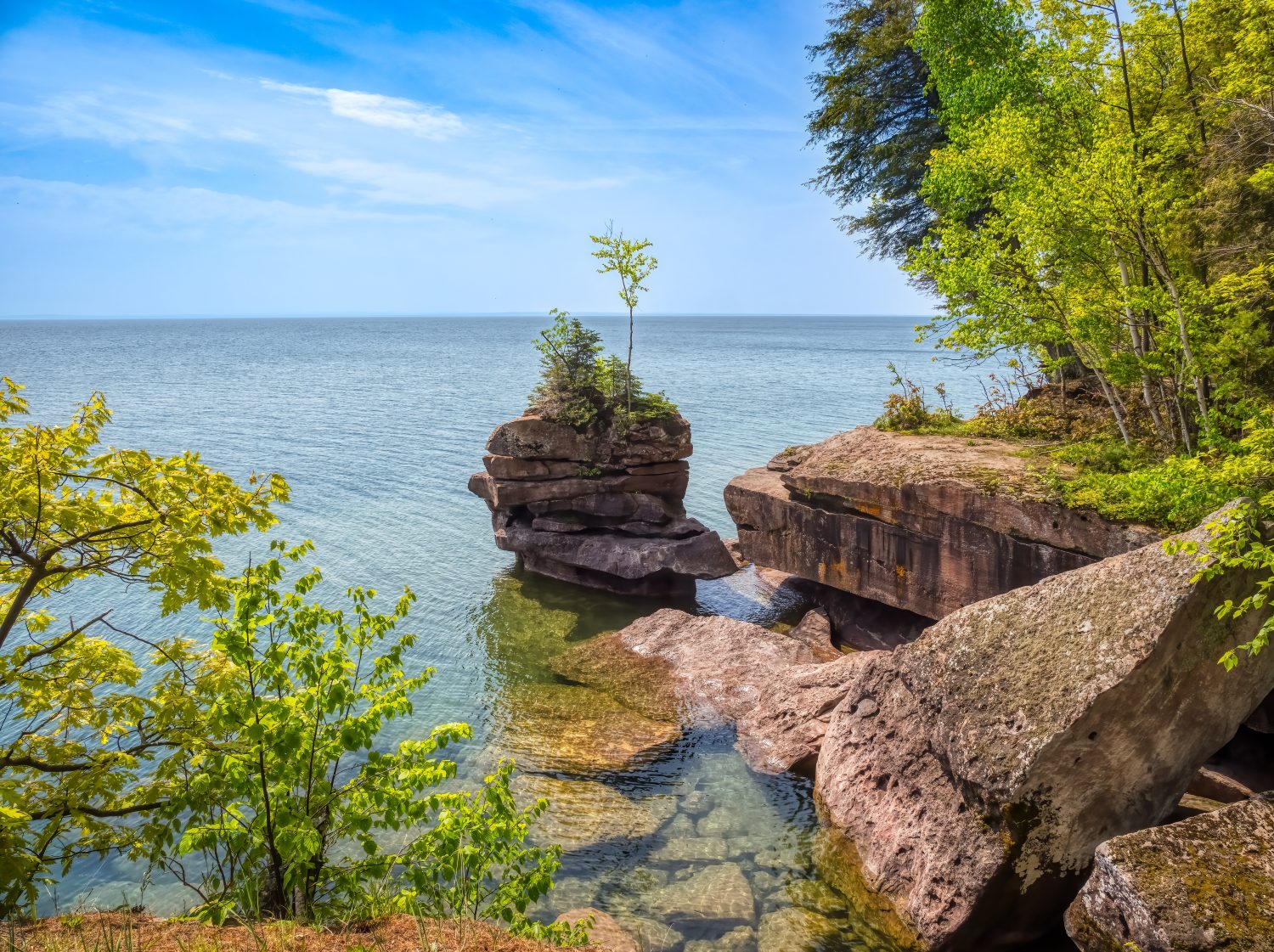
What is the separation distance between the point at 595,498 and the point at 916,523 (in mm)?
10778

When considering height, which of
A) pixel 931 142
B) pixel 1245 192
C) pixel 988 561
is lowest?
pixel 988 561

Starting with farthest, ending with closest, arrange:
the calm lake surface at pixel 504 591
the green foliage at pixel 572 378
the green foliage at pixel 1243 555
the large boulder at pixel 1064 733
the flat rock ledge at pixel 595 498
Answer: the green foliage at pixel 572 378 → the flat rock ledge at pixel 595 498 → the calm lake surface at pixel 504 591 → the large boulder at pixel 1064 733 → the green foliage at pixel 1243 555

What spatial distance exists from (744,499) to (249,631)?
14704mm

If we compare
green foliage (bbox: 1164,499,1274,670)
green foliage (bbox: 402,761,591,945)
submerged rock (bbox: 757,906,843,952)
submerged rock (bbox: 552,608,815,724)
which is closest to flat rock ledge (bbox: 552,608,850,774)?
submerged rock (bbox: 552,608,815,724)

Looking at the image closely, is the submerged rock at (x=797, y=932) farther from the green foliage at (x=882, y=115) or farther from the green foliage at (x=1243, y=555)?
the green foliage at (x=882, y=115)

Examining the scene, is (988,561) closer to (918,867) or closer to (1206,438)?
(1206,438)

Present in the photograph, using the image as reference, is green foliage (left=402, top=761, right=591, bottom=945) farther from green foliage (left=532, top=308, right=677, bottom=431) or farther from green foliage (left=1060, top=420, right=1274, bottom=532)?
green foliage (left=532, top=308, right=677, bottom=431)

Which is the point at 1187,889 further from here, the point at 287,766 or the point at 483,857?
the point at 287,766

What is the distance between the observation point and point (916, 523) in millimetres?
15523

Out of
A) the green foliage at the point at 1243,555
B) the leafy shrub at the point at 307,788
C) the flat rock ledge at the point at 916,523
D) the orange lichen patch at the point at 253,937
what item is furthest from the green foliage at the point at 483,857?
the flat rock ledge at the point at 916,523

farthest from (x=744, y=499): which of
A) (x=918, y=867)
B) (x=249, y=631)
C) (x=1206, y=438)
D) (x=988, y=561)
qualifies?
(x=249, y=631)

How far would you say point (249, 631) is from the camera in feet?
20.9

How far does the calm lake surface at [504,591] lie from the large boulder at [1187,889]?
2.83 meters

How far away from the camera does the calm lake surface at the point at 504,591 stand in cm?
1025
